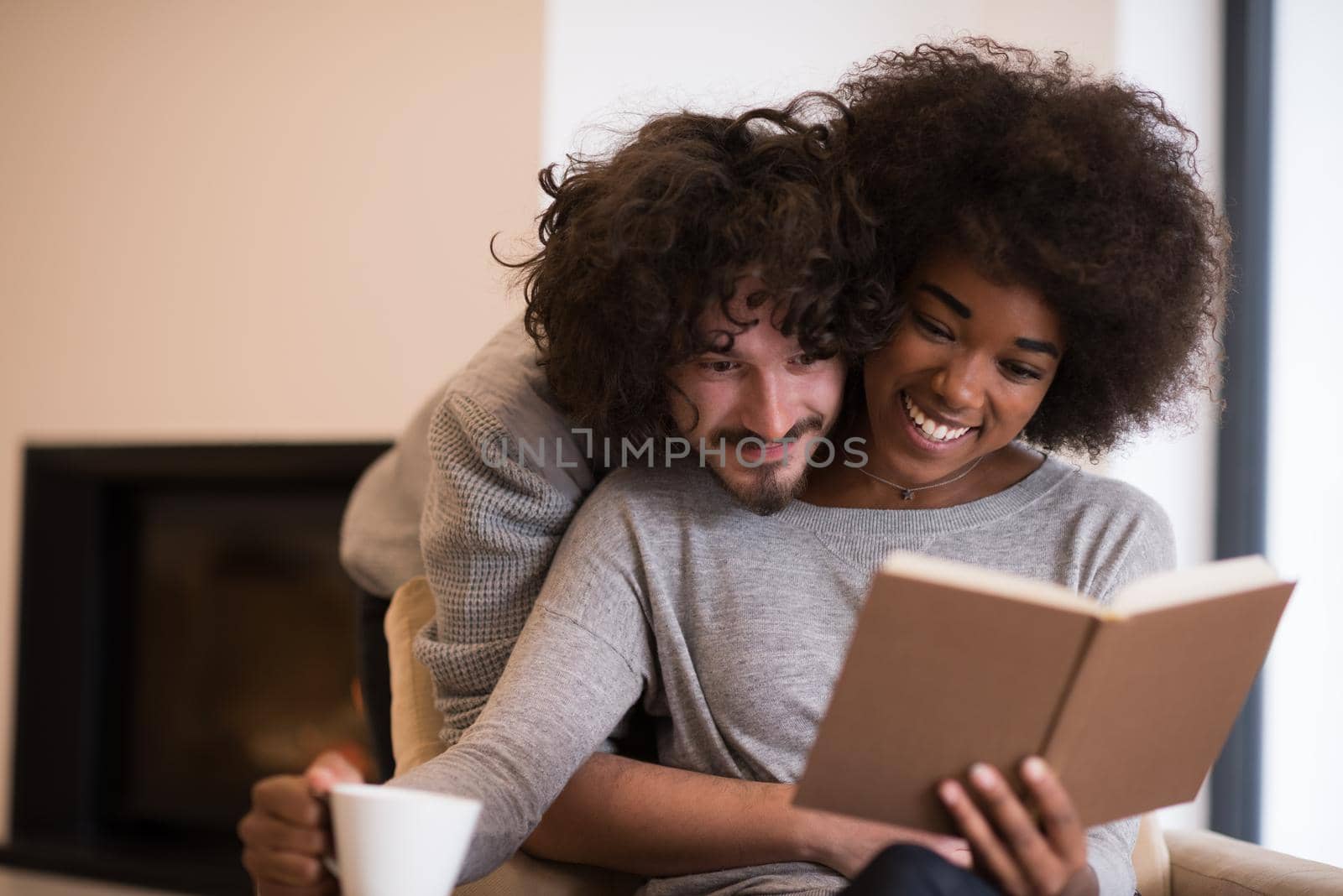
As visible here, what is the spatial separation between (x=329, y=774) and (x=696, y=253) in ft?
2.07

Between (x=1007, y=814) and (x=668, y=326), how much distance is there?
1.86 feet

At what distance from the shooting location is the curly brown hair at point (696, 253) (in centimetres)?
124

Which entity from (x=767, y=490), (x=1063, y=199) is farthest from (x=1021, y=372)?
(x=767, y=490)

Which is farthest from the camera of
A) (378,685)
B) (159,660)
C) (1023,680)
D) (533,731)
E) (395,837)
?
(159,660)

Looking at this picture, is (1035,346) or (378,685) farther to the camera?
(378,685)

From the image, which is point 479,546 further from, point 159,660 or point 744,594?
point 159,660

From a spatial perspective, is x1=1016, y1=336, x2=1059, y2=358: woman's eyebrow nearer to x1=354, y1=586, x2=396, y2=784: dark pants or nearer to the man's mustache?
the man's mustache

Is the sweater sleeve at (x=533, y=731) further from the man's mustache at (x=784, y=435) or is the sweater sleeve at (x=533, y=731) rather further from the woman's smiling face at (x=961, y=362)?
the woman's smiling face at (x=961, y=362)

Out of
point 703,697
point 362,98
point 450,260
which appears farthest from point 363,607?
point 362,98

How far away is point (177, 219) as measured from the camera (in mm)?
3311

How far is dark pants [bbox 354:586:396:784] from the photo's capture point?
193 cm

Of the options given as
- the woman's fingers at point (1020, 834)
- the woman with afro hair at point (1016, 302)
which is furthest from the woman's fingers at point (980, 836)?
the woman with afro hair at point (1016, 302)

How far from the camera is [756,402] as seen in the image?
4.22 ft

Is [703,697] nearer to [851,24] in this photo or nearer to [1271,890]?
[1271,890]
